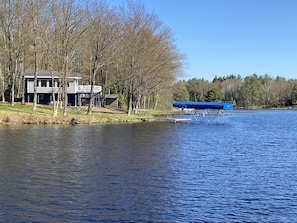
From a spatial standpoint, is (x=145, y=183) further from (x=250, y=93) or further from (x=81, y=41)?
(x=250, y=93)

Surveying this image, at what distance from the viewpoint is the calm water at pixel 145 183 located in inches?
575

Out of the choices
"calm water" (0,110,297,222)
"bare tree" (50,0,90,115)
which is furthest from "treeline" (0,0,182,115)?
"calm water" (0,110,297,222)

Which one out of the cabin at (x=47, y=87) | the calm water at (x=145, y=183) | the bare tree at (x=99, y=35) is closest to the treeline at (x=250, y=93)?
the cabin at (x=47, y=87)

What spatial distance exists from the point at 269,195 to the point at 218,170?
553 cm

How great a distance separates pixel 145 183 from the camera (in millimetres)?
19219

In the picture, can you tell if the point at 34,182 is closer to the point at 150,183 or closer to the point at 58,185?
the point at 58,185

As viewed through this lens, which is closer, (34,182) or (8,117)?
(34,182)

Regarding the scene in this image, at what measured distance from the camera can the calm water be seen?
14617 mm

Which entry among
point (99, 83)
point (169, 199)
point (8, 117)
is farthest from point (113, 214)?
point (99, 83)

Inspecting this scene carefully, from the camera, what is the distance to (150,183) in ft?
63.2

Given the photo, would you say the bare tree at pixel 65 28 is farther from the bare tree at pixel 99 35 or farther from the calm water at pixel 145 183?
the calm water at pixel 145 183

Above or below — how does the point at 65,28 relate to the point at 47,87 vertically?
above

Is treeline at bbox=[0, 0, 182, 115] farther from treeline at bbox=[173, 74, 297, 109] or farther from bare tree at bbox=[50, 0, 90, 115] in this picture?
treeline at bbox=[173, 74, 297, 109]

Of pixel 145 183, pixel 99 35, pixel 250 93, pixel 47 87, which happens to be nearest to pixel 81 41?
pixel 99 35
